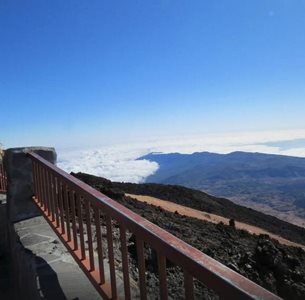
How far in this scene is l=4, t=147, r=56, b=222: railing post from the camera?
6.86 metres

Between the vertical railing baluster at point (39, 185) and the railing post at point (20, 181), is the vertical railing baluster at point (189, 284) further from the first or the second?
the railing post at point (20, 181)

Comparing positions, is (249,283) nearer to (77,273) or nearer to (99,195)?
(99,195)

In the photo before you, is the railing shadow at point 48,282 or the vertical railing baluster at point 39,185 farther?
the vertical railing baluster at point 39,185

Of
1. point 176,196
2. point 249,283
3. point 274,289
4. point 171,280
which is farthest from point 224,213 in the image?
point 249,283

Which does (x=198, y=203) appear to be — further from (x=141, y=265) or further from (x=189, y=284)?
(x=189, y=284)

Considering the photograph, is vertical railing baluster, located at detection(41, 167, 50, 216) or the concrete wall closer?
vertical railing baluster, located at detection(41, 167, 50, 216)

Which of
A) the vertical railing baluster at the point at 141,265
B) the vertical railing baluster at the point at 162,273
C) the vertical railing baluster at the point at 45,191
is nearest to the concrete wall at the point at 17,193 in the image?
the vertical railing baluster at the point at 45,191

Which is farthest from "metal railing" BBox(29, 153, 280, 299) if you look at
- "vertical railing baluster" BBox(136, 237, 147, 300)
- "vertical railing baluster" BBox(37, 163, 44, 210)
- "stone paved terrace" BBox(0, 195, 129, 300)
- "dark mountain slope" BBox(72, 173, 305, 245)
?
"dark mountain slope" BBox(72, 173, 305, 245)

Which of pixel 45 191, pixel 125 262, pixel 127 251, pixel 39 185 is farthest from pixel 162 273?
pixel 39 185

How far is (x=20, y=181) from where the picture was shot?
22.7 ft

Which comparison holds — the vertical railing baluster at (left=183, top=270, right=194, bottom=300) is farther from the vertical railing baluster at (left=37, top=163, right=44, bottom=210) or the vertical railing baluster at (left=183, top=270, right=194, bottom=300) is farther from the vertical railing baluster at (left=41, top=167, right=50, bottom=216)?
the vertical railing baluster at (left=37, top=163, right=44, bottom=210)

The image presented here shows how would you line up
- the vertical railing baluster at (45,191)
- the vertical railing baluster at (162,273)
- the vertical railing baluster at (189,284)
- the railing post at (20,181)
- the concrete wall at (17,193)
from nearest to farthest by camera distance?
the vertical railing baluster at (189,284)
the vertical railing baluster at (162,273)
the vertical railing baluster at (45,191)
the concrete wall at (17,193)
the railing post at (20,181)

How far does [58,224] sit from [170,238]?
128 inches

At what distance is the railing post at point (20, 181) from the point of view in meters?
6.86
